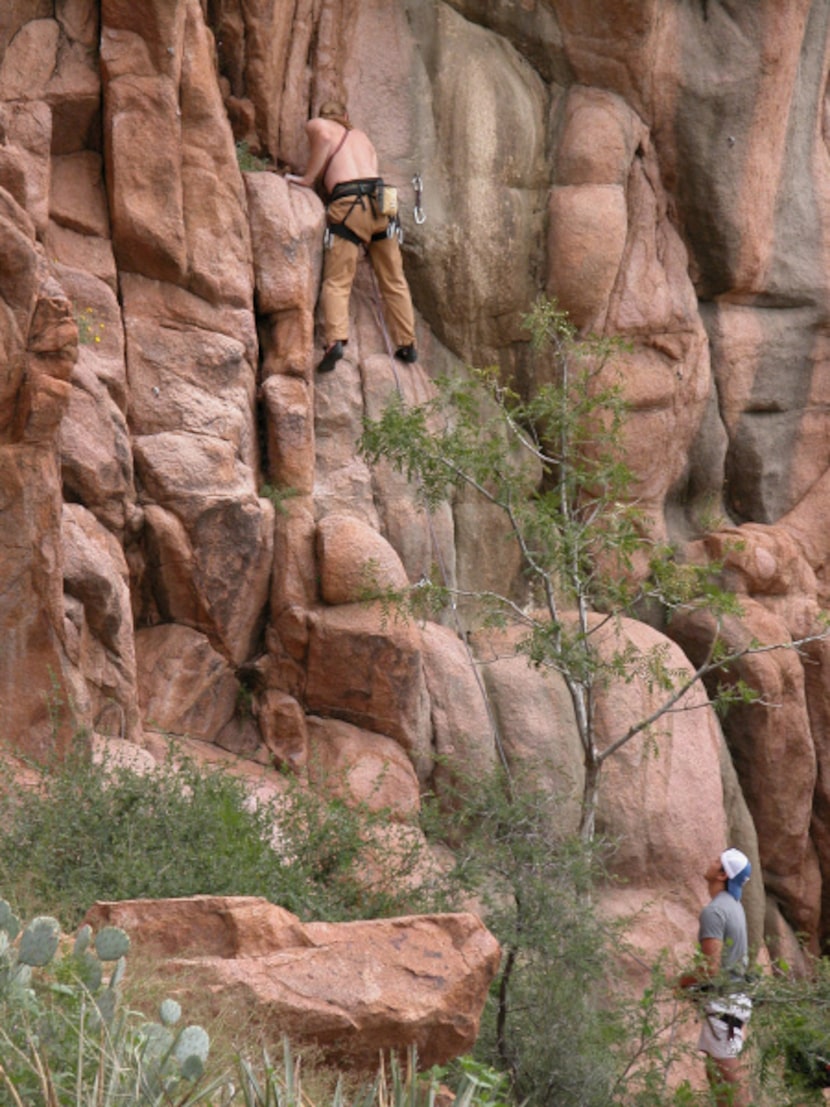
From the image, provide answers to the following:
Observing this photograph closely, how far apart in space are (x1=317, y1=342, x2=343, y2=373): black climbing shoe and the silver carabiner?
1.68 meters

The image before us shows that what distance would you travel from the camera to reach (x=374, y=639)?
39.2 ft

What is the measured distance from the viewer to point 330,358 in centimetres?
1340

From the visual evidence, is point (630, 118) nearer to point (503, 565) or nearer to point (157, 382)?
point (503, 565)

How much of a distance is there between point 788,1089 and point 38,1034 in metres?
5.05

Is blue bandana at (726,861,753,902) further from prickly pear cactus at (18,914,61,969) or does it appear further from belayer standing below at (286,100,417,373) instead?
belayer standing below at (286,100,417,373)

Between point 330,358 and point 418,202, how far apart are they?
1.98 meters

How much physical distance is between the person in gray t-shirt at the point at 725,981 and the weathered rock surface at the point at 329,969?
2431 millimetres

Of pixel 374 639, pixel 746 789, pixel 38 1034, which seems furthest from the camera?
pixel 746 789

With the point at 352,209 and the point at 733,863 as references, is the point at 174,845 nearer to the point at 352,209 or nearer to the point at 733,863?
the point at 733,863

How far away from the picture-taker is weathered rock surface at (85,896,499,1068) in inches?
230

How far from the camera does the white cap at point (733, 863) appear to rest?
901 centimetres

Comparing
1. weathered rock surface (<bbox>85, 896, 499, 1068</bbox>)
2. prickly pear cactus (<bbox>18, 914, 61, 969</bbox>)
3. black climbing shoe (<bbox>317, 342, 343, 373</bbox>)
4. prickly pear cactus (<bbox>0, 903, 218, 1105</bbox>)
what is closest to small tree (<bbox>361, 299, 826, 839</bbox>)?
black climbing shoe (<bbox>317, 342, 343, 373</bbox>)

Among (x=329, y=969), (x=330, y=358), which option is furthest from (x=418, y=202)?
(x=329, y=969)

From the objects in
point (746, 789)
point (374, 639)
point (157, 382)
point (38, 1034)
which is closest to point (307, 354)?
point (157, 382)
